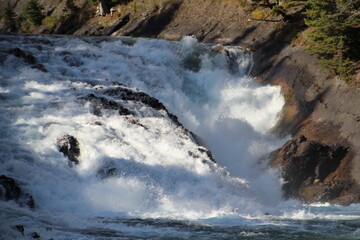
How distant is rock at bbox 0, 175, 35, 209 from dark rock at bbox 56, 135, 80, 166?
2363 millimetres

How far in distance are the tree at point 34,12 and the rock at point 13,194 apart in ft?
127

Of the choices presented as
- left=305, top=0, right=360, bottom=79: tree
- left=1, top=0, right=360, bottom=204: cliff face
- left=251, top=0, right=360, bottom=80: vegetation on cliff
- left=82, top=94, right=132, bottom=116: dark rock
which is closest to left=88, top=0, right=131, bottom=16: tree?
left=1, top=0, right=360, bottom=204: cliff face

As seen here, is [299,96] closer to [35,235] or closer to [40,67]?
[40,67]

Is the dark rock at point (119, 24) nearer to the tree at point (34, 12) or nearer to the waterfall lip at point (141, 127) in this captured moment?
the tree at point (34, 12)

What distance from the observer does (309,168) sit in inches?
698

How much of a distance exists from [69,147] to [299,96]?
10624 mm

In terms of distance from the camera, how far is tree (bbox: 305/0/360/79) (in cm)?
1912

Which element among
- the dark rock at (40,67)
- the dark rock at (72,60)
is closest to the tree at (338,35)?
the dark rock at (72,60)

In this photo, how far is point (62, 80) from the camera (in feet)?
65.9

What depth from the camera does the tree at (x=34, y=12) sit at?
48.7m

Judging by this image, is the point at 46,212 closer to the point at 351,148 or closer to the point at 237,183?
the point at 237,183

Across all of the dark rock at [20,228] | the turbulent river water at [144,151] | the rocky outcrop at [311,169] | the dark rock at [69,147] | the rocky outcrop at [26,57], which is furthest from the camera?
the rocky outcrop at [26,57]

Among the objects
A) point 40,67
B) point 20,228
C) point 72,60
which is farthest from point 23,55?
point 20,228

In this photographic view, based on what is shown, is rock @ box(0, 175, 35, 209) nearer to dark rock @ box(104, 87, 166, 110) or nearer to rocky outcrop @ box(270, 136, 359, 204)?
dark rock @ box(104, 87, 166, 110)
